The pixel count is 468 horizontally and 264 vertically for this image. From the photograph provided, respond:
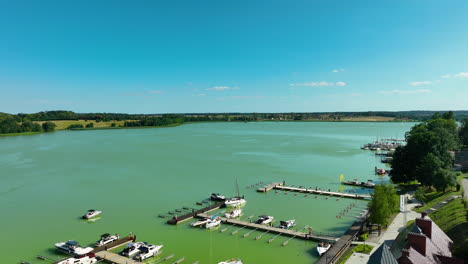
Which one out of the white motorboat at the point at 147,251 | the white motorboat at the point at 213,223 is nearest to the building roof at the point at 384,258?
the white motorboat at the point at 147,251

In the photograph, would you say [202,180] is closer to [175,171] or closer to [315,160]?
[175,171]

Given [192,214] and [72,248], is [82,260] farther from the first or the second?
[192,214]

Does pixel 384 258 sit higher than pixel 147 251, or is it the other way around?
pixel 384 258

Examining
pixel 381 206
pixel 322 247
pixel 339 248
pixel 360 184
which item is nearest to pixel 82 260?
pixel 322 247

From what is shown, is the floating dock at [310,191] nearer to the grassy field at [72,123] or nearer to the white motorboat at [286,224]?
the white motorboat at [286,224]

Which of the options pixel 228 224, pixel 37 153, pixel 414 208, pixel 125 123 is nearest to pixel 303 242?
pixel 228 224

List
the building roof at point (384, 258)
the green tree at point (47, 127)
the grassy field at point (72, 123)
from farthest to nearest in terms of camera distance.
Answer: the grassy field at point (72, 123)
the green tree at point (47, 127)
the building roof at point (384, 258)

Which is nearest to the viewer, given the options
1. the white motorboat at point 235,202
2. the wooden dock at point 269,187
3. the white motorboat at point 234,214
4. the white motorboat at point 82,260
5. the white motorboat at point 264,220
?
the white motorboat at point 82,260
